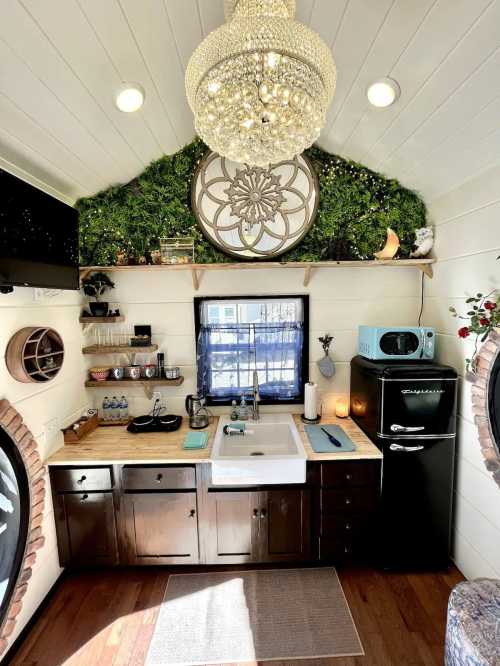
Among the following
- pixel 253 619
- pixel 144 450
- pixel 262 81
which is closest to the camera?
pixel 262 81

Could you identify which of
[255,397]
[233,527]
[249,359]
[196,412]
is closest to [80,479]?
[196,412]

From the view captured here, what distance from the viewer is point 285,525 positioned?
83.1 inches

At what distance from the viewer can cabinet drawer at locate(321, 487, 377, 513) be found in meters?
2.09

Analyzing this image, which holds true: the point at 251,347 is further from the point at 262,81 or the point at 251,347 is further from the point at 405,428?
the point at 262,81

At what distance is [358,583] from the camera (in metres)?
2.10

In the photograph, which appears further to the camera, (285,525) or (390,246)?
(390,246)

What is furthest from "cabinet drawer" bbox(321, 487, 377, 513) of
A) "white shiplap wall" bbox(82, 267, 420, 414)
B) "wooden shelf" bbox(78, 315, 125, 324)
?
"wooden shelf" bbox(78, 315, 125, 324)

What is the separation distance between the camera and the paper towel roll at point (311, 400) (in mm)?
2480

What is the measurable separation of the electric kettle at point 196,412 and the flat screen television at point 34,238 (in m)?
1.14

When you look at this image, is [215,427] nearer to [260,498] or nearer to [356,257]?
[260,498]

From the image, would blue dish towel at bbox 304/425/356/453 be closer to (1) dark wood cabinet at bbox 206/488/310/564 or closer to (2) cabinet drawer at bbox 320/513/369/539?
(1) dark wood cabinet at bbox 206/488/310/564

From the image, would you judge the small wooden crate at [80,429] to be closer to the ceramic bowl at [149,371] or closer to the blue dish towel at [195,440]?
the ceramic bowl at [149,371]

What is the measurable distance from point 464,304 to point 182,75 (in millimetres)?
2092

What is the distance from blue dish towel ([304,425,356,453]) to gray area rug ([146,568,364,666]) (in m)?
0.86
